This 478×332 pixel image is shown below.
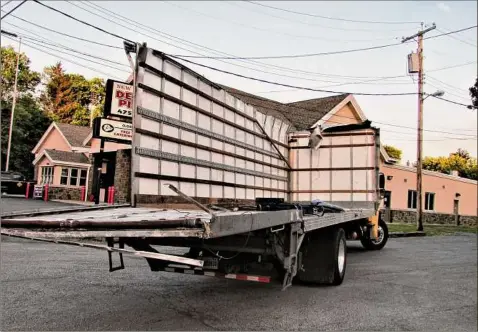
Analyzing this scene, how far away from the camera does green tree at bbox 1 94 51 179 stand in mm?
44031

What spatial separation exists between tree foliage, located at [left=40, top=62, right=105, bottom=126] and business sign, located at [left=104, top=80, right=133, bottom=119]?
42.7m

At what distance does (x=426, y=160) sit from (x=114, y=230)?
6519 centimetres

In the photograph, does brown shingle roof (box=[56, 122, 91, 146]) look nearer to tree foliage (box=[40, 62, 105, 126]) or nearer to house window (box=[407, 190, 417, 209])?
tree foliage (box=[40, 62, 105, 126])

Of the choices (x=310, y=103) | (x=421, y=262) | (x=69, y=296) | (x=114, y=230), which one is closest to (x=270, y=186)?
(x=421, y=262)

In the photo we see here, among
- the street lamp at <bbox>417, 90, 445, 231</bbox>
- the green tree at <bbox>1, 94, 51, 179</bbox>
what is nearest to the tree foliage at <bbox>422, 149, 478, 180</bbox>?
the street lamp at <bbox>417, 90, 445, 231</bbox>

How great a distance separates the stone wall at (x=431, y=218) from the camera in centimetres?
2959

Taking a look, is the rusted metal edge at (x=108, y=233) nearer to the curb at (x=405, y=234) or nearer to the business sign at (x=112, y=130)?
the business sign at (x=112, y=130)

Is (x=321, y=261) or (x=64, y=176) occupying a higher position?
(x=64, y=176)

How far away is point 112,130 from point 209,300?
35.5ft

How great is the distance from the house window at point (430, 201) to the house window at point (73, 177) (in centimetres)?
2548

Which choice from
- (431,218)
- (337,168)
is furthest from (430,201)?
(337,168)

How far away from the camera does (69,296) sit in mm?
5566

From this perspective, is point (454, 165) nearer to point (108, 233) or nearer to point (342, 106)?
point (342, 106)

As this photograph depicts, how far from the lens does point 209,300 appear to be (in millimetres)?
5676
